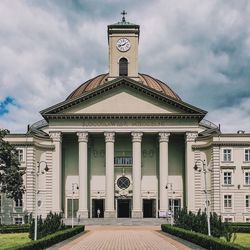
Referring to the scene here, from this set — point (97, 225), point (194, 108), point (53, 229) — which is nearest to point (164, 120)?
point (194, 108)

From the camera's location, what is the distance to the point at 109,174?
80312mm

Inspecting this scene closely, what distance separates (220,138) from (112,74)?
781 inches

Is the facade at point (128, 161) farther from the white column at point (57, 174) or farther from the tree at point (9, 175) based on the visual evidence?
the tree at point (9, 175)

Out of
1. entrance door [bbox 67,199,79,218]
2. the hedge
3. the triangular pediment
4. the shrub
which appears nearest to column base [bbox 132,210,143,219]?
entrance door [bbox 67,199,79,218]

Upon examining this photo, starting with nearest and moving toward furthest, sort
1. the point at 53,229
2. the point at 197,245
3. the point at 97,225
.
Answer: the point at 197,245, the point at 53,229, the point at 97,225

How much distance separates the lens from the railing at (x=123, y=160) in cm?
8405

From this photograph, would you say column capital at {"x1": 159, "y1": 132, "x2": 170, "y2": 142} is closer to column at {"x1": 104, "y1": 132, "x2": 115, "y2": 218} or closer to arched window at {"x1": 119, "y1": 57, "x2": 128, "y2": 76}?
column at {"x1": 104, "y1": 132, "x2": 115, "y2": 218}

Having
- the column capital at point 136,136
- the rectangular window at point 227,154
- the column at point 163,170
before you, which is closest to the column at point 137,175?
the column capital at point 136,136

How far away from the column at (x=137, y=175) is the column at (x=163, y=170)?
119 inches

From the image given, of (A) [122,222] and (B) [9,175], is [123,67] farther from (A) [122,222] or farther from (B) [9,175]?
(B) [9,175]

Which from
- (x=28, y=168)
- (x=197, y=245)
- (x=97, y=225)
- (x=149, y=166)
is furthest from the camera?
(x=149, y=166)

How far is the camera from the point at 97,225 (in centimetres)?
7250

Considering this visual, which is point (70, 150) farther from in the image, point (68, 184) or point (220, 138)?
point (220, 138)

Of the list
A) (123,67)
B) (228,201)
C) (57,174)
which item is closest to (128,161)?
(57,174)
